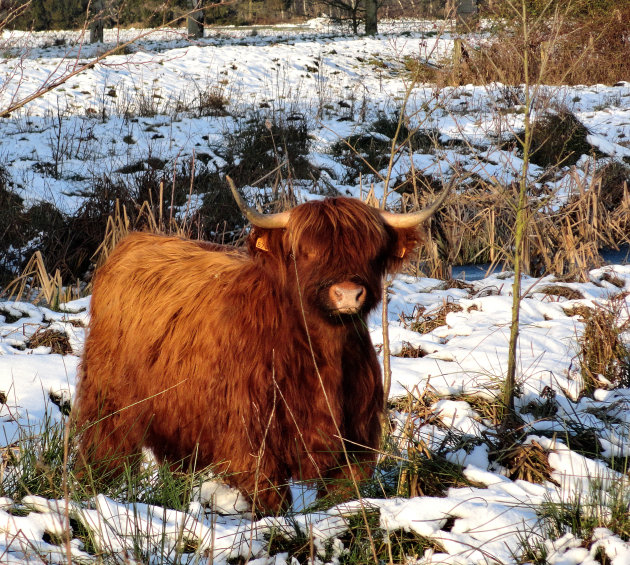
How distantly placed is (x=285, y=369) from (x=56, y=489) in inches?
39.5

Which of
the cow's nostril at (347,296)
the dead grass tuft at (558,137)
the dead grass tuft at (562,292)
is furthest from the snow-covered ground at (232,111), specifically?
the cow's nostril at (347,296)

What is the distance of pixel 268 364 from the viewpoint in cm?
307

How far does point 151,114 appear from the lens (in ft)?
43.4

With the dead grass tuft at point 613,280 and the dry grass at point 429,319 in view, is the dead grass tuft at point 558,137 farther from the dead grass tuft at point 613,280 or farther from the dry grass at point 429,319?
the dry grass at point 429,319

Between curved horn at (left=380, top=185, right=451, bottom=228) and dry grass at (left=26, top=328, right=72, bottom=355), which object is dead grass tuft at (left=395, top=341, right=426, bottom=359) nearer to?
curved horn at (left=380, top=185, right=451, bottom=228)

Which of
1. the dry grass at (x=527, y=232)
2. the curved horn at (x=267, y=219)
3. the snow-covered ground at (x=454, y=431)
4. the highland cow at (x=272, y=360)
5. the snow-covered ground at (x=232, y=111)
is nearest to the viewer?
the snow-covered ground at (x=454, y=431)

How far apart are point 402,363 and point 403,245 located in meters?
1.66

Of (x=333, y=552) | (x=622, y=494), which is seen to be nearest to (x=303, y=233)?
(x=333, y=552)

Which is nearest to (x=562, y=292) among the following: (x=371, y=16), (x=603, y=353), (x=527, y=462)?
(x=603, y=353)

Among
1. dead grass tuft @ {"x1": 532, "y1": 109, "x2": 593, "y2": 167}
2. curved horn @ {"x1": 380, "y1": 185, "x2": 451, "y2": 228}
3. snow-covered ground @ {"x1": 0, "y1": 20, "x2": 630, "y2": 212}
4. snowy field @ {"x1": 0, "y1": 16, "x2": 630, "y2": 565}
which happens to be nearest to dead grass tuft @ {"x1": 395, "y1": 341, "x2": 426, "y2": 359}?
snowy field @ {"x1": 0, "y1": 16, "x2": 630, "y2": 565}

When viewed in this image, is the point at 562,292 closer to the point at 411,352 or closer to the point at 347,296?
the point at 411,352

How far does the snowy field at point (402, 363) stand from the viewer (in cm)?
227

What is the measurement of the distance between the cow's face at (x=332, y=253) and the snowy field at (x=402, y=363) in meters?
0.69

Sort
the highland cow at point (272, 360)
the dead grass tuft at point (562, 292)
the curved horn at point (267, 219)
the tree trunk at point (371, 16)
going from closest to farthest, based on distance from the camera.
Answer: the highland cow at point (272, 360), the curved horn at point (267, 219), the dead grass tuft at point (562, 292), the tree trunk at point (371, 16)
